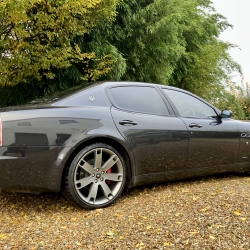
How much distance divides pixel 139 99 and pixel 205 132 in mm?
974

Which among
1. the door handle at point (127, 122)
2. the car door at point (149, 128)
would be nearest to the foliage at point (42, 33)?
the car door at point (149, 128)

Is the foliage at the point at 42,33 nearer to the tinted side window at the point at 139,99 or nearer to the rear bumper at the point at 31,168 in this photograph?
the tinted side window at the point at 139,99

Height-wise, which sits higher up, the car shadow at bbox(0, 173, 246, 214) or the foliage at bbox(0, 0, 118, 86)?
the foliage at bbox(0, 0, 118, 86)

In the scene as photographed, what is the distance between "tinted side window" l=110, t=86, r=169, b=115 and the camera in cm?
357

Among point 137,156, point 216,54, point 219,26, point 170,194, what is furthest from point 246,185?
point 219,26

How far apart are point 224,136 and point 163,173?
1.07 m

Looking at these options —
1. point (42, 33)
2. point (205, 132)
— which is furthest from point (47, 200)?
point (42, 33)

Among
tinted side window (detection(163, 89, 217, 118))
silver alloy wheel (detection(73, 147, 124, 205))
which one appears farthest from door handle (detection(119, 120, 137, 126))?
tinted side window (detection(163, 89, 217, 118))

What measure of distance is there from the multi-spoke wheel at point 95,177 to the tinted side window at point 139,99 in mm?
623

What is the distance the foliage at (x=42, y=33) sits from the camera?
17.4 feet

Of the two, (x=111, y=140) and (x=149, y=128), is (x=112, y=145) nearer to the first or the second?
(x=111, y=140)

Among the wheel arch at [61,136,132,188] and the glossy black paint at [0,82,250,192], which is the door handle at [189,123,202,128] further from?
the wheel arch at [61,136,132,188]

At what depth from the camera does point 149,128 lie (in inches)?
138

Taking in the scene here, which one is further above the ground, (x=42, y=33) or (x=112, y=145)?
(x=42, y=33)
